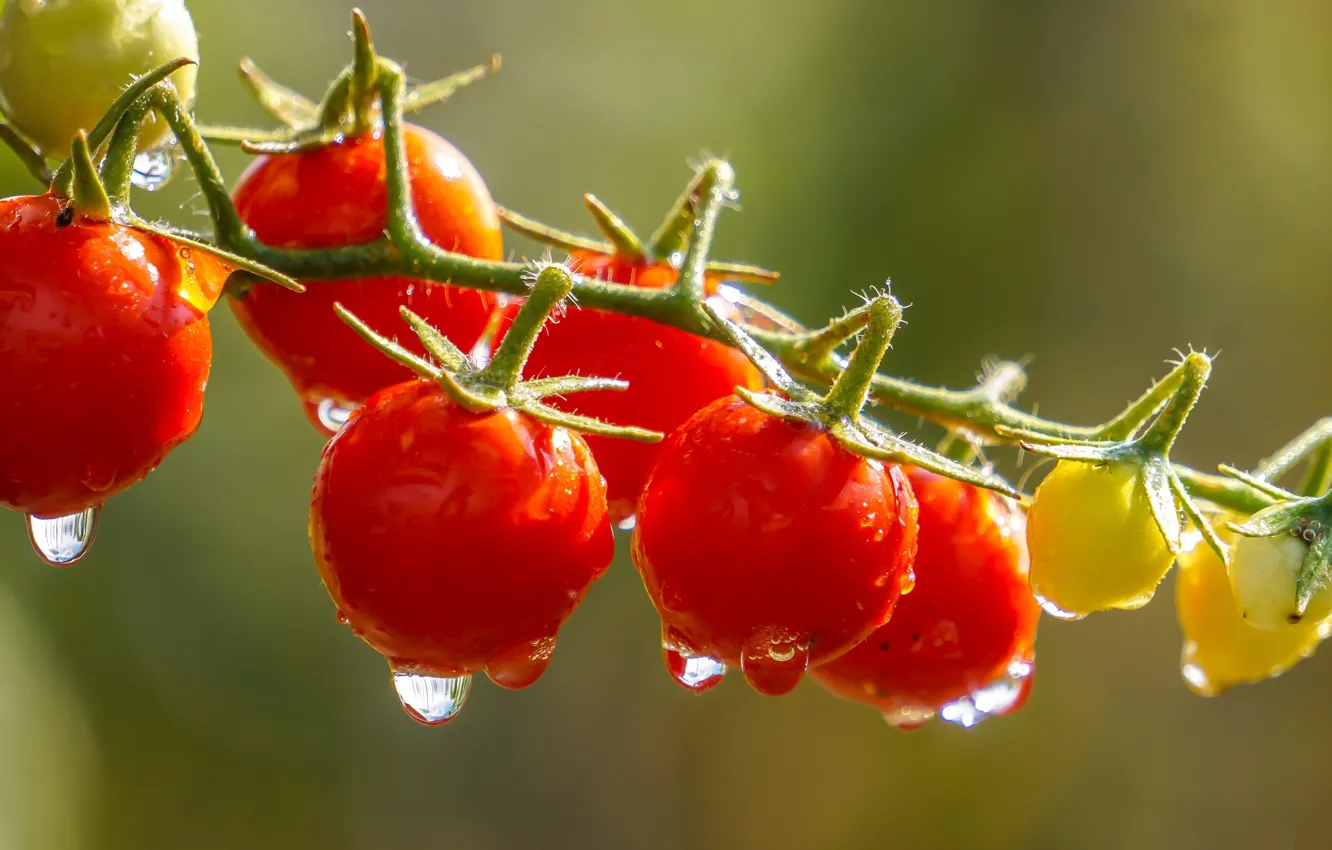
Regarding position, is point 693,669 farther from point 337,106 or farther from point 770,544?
point 337,106

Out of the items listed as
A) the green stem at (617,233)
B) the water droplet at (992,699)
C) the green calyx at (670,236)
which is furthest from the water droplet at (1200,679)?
the green stem at (617,233)

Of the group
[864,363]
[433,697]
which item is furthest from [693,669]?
[864,363]

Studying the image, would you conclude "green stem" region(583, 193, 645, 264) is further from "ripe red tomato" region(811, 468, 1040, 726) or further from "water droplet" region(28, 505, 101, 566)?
"water droplet" region(28, 505, 101, 566)

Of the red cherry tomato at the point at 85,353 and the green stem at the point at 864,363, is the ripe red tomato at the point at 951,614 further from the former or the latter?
the red cherry tomato at the point at 85,353

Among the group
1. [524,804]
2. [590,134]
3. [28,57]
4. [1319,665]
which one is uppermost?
[28,57]

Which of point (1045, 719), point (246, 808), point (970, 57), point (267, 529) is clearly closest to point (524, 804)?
point (246, 808)

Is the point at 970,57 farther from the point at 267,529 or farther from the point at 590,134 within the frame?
the point at 267,529
